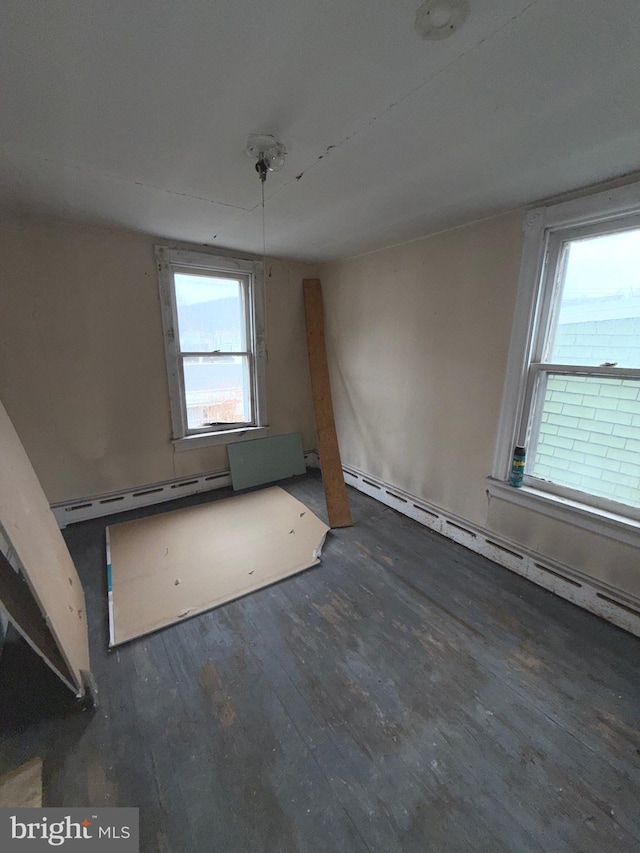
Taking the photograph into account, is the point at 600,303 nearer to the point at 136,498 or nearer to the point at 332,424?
the point at 332,424

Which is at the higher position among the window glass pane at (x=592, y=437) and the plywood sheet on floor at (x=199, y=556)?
the window glass pane at (x=592, y=437)

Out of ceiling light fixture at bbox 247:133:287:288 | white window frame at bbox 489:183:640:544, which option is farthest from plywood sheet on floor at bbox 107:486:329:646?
ceiling light fixture at bbox 247:133:287:288

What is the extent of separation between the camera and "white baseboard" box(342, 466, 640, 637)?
174cm

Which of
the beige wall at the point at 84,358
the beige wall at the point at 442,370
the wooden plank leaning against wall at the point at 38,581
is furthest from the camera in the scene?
the beige wall at the point at 84,358

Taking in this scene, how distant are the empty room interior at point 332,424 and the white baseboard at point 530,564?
0.02 m

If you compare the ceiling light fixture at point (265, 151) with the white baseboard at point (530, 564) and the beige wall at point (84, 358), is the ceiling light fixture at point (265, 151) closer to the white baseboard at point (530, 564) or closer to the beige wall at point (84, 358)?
the beige wall at point (84, 358)

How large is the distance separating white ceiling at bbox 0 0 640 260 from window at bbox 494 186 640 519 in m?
0.22

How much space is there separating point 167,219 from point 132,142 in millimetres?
988

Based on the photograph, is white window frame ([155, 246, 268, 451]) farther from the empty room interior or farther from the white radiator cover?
the white radiator cover

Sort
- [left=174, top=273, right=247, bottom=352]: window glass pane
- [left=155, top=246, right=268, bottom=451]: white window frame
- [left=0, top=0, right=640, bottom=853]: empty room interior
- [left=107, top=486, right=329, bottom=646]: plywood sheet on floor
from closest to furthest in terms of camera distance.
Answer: [left=0, top=0, right=640, bottom=853]: empty room interior → [left=107, top=486, right=329, bottom=646]: plywood sheet on floor → [left=155, top=246, right=268, bottom=451]: white window frame → [left=174, top=273, right=247, bottom=352]: window glass pane

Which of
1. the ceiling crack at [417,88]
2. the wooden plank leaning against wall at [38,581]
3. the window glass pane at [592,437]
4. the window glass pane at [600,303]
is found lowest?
the wooden plank leaning against wall at [38,581]

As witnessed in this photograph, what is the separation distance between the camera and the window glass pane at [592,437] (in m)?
1.69

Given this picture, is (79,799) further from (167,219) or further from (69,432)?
(167,219)

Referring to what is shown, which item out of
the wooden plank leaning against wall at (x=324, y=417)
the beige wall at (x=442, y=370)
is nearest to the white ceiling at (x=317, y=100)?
the beige wall at (x=442, y=370)
